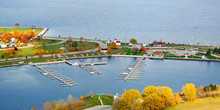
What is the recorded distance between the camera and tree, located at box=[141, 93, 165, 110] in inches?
1395

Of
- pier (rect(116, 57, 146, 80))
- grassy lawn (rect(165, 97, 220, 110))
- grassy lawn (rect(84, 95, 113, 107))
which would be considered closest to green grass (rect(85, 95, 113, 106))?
grassy lawn (rect(84, 95, 113, 107))

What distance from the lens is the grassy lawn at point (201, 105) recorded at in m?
37.7

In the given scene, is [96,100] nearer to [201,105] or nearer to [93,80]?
[93,80]

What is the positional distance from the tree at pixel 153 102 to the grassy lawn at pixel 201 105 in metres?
1.84

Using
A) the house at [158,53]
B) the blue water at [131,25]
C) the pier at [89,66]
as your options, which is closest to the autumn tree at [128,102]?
the pier at [89,66]

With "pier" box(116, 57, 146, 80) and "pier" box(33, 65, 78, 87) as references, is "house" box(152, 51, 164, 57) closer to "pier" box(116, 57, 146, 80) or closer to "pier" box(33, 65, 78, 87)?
"pier" box(116, 57, 146, 80)

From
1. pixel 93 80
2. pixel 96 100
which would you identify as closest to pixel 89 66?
pixel 93 80

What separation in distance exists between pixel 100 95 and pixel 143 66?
17144 mm

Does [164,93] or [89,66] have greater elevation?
[89,66]

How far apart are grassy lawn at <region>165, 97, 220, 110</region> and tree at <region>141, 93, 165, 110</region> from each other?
184cm

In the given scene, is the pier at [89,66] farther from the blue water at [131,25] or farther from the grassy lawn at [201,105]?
the blue water at [131,25]

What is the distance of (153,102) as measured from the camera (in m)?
35.8

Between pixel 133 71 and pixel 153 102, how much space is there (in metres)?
17.6

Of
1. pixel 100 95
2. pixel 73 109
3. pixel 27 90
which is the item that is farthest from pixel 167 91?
pixel 27 90
